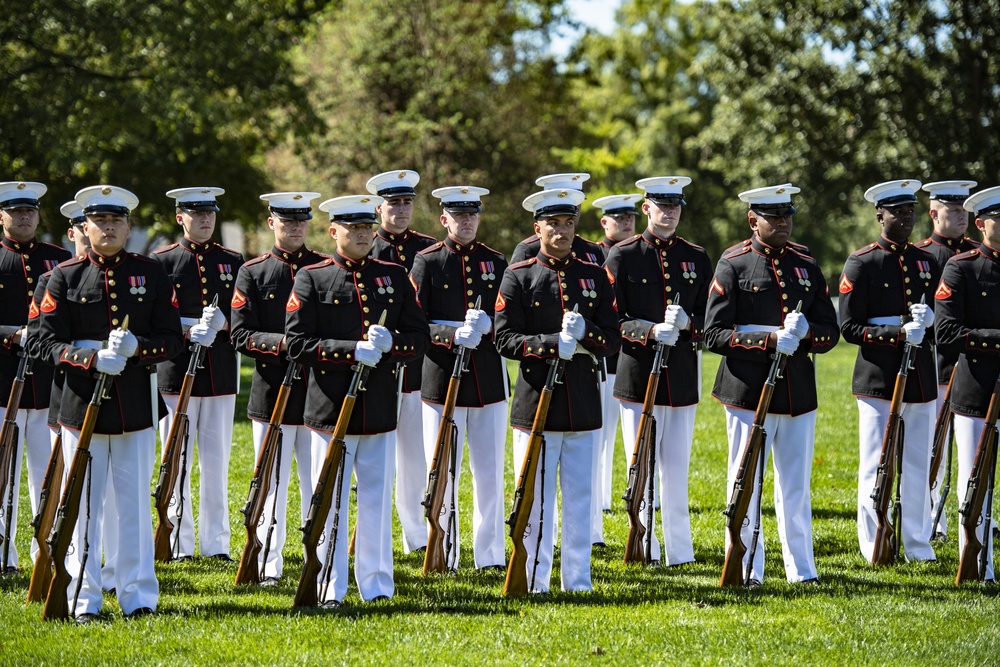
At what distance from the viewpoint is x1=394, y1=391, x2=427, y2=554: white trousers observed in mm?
8922

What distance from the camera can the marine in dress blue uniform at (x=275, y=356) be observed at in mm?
7832

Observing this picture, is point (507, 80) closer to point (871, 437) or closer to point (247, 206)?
point (247, 206)

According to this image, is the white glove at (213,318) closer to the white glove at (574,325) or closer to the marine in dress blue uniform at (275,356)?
the marine in dress blue uniform at (275,356)

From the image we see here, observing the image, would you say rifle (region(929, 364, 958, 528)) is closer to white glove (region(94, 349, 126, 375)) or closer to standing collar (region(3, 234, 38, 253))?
white glove (region(94, 349, 126, 375))

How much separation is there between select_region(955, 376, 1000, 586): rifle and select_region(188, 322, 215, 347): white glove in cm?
504

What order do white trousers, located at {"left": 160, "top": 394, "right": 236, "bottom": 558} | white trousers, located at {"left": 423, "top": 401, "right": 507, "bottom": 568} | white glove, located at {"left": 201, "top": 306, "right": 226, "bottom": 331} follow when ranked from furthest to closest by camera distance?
white trousers, located at {"left": 160, "top": 394, "right": 236, "bottom": 558} < white trousers, located at {"left": 423, "top": 401, "right": 507, "bottom": 568} < white glove, located at {"left": 201, "top": 306, "right": 226, "bottom": 331}

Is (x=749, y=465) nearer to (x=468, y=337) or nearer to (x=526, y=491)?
(x=526, y=491)

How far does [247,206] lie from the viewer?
100 ft

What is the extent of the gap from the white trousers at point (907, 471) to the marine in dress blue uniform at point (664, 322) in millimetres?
1223

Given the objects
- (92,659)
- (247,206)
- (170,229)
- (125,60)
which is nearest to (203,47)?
(125,60)

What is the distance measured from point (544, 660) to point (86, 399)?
3001 millimetres

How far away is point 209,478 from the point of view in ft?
28.2

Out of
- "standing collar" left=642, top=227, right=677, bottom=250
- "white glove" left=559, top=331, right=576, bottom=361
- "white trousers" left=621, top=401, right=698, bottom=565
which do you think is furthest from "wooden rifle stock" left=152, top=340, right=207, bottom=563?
"standing collar" left=642, top=227, right=677, bottom=250

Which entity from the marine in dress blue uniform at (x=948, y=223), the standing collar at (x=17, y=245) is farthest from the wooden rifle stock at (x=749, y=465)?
the standing collar at (x=17, y=245)
